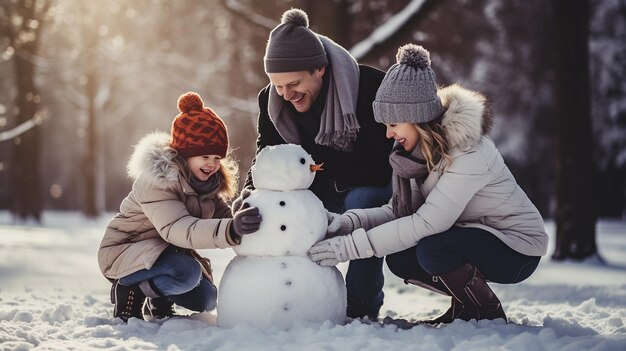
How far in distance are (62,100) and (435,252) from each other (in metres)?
21.8

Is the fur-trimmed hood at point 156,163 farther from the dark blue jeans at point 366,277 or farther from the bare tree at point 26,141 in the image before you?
the bare tree at point 26,141

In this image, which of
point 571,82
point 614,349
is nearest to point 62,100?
point 571,82

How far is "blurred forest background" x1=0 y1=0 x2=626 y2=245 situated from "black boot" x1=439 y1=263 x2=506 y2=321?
7.18 metres

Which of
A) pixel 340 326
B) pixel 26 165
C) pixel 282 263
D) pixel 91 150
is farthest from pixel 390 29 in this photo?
pixel 91 150

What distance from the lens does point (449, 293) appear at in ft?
12.3

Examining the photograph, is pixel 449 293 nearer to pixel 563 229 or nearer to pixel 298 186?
pixel 298 186

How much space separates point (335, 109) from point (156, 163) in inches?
40.7

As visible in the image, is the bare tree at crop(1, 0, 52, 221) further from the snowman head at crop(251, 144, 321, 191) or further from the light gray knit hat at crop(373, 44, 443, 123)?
the light gray knit hat at crop(373, 44, 443, 123)

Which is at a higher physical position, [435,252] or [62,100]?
[62,100]

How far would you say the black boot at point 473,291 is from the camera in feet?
11.8

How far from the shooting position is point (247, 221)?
3.41 metres

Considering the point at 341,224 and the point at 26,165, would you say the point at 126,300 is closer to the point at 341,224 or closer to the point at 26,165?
the point at 341,224

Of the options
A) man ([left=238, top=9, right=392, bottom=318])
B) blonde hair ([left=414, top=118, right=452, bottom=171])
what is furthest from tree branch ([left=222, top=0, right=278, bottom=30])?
blonde hair ([left=414, top=118, right=452, bottom=171])

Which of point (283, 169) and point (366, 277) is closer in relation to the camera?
point (283, 169)
